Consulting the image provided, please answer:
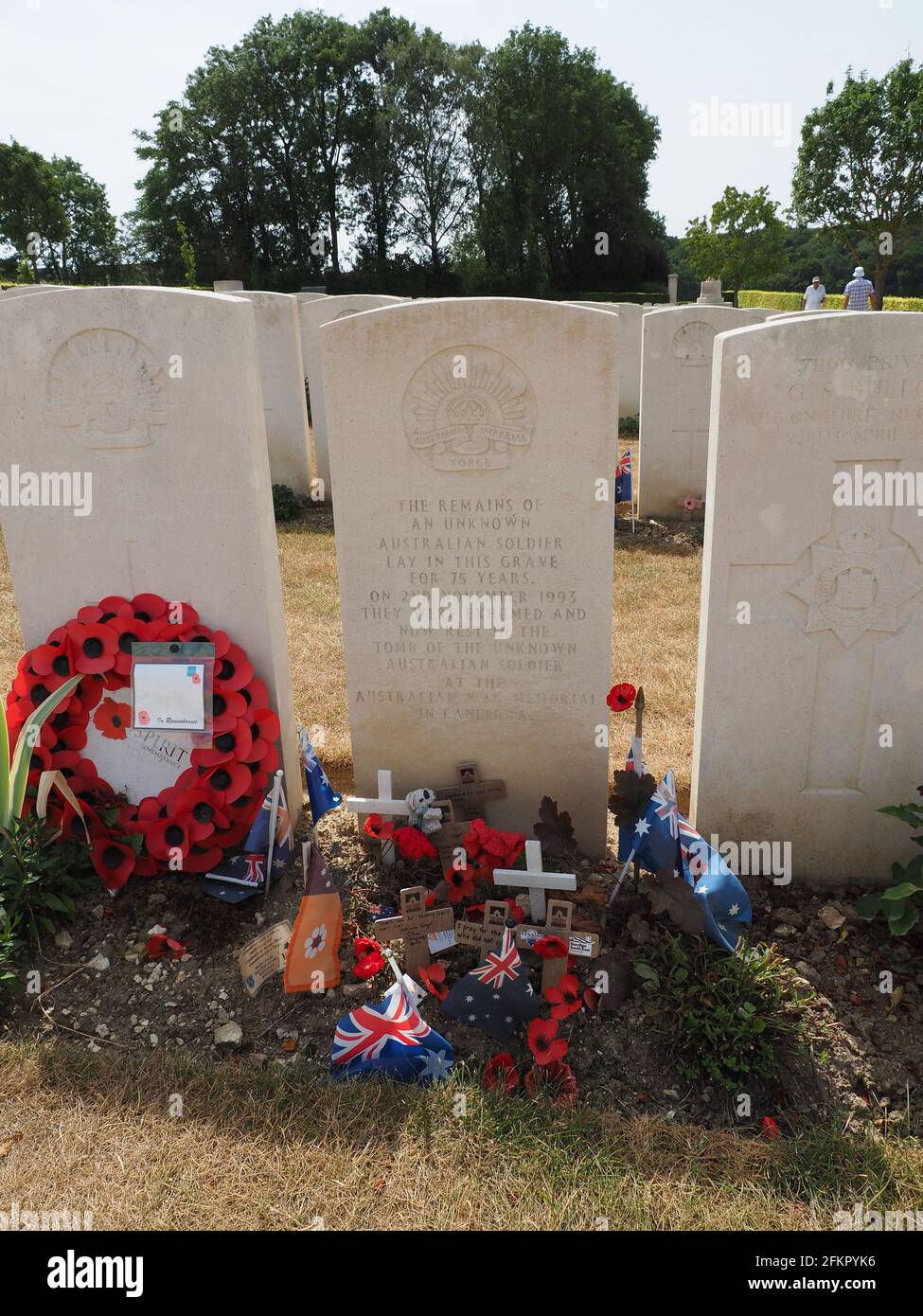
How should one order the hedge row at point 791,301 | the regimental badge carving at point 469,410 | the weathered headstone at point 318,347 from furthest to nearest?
the hedge row at point 791,301 → the weathered headstone at point 318,347 → the regimental badge carving at point 469,410

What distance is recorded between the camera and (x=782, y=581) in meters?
3.27

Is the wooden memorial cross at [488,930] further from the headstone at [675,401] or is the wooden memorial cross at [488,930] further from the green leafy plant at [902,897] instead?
the headstone at [675,401]

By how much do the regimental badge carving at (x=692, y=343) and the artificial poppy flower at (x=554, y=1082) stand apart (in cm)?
720

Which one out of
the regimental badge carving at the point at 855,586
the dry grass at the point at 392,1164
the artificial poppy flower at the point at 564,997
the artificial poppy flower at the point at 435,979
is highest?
the regimental badge carving at the point at 855,586

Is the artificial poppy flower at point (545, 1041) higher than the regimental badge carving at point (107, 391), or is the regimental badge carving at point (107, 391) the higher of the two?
the regimental badge carving at point (107, 391)

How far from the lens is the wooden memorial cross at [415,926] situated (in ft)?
9.96

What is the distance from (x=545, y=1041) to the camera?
269 cm

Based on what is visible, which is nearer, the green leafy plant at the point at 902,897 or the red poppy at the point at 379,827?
the green leafy plant at the point at 902,897

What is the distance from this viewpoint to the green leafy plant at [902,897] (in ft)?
9.75

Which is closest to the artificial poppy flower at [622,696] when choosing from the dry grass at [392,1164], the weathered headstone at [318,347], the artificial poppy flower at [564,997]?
the artificial poppy flower at [564,997]

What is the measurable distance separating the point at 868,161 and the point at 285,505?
84.9 feet

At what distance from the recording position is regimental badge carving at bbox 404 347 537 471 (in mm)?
3244

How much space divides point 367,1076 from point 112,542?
222 cm

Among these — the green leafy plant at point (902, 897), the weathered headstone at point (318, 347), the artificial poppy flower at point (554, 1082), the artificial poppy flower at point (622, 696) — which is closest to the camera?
the artificial poppy flower at point (554, 1082)
